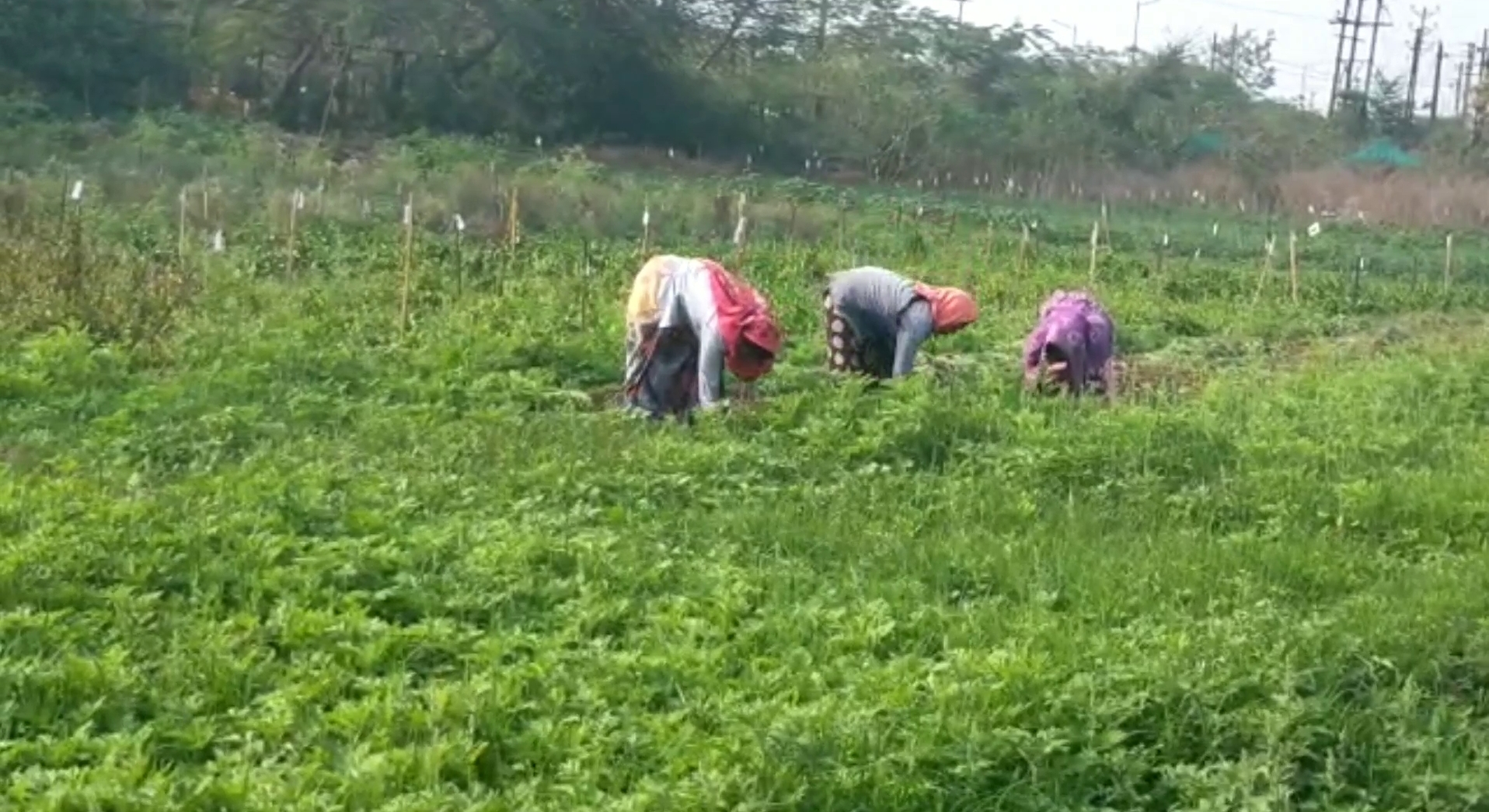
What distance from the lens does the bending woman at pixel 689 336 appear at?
9.40 metres

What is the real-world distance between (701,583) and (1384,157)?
41320 mm

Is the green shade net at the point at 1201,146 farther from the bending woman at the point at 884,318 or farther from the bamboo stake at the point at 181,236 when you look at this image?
the bending woman at the point at 884,318

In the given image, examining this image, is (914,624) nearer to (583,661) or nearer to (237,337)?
(583,661)

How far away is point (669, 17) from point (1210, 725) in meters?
30.8

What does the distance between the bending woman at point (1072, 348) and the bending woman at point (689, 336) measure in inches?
66.9

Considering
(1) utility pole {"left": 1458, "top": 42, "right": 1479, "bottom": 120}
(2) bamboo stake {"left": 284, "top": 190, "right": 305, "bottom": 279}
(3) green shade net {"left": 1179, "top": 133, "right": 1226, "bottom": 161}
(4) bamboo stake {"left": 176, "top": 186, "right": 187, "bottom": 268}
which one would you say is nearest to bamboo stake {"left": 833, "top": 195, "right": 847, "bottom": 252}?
(2) bamboo stake {"left": 284, "top": 190, "right": 305, "bottom": 279}

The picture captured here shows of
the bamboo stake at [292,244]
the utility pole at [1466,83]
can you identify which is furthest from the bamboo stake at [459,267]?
the utility pole at [1466,83]

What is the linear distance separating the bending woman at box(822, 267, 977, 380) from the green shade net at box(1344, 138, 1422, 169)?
110 ft

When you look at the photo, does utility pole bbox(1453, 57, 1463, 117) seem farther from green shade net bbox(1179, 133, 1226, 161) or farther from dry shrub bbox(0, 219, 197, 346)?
dry shrub bbox(0, 219, 197, 346)

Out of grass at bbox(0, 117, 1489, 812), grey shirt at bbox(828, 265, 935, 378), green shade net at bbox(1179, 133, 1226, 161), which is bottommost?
grass at bbox(0, 117, 1489, 812)

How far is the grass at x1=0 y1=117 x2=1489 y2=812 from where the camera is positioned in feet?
16.3

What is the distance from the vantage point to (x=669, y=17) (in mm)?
35000

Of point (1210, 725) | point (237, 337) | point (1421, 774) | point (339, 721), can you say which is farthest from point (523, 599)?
point (237, 337)

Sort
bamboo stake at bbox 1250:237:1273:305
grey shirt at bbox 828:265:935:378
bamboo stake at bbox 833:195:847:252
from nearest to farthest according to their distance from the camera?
grey shirt at bbox 828:265:935:378, bamboo stake at bbox 1250:237:1273:305, bamboo stake at bbox 833:195:847:252
